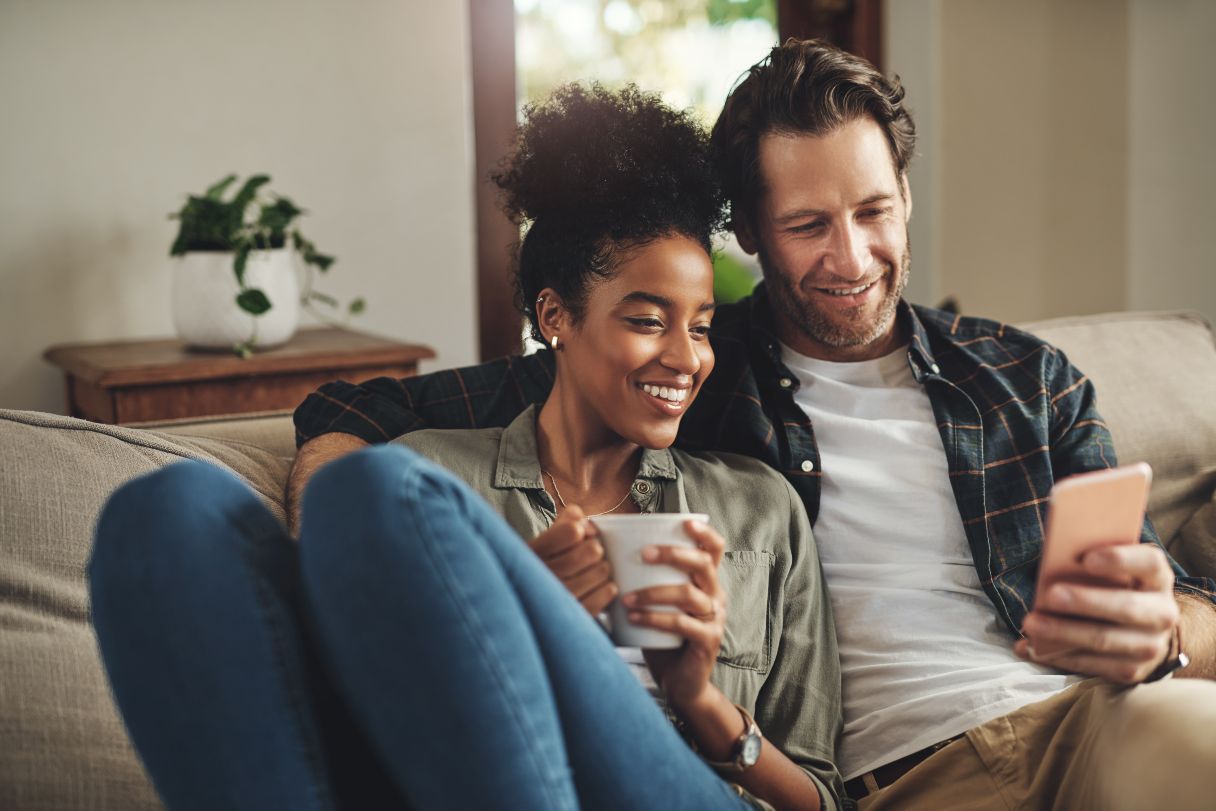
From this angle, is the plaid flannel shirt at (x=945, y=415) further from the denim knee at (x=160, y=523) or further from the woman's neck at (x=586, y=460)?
the denim knee at (x=160, y=523)

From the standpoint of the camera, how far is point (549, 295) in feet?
4.69

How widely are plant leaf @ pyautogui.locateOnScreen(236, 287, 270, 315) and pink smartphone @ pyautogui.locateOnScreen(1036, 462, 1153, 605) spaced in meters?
1.73

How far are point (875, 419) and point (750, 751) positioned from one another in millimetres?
609

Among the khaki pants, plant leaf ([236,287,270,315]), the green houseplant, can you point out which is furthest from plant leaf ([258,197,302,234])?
the khaki pants

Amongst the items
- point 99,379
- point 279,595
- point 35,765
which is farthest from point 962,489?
point 99,379

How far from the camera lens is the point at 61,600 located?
1.26m

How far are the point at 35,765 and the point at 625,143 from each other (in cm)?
92

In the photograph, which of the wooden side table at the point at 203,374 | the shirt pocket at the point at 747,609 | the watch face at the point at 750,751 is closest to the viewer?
the watch face at the point at 750,751

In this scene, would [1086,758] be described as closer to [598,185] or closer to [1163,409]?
[598,185]

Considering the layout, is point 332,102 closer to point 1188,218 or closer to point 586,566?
point 586,566

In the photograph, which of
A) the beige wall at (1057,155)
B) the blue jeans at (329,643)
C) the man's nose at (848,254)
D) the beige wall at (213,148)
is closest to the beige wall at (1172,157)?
the beige wall at (1057,155)

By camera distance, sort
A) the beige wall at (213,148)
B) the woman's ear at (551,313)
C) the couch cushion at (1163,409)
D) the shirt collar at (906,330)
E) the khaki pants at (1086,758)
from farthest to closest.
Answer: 1. the beige wall at (213,148)
2. the couch cushion at (1163,409)
3. the shirt collar at (906,330)
4. the woman's ear at (551,313)
5. the khaki pants at (1086,758)

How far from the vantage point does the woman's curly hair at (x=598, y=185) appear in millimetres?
1387

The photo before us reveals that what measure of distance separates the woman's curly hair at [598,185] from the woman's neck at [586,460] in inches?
5.4
